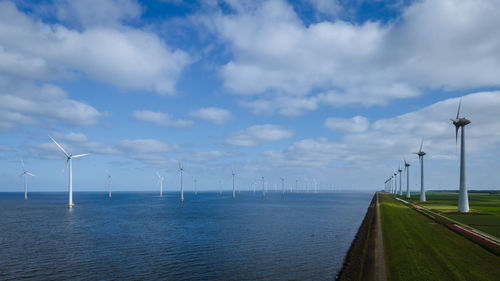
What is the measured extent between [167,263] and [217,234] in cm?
2350

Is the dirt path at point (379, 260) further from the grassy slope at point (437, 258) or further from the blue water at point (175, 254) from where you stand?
the blue water at point (175, 254)

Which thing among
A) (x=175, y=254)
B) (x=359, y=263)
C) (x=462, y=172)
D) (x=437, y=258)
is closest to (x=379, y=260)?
(x=359, y=263)

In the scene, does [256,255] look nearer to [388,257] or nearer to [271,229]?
[388,257]

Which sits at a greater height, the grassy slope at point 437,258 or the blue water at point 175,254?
the grassy slope at point 437,258

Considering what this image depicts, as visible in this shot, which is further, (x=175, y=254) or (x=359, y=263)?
(x=175, y=254)

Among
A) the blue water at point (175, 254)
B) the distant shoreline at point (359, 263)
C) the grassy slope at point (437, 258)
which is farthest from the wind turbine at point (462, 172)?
the distant shoreline at point (359, 263)

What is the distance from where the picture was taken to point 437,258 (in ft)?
107

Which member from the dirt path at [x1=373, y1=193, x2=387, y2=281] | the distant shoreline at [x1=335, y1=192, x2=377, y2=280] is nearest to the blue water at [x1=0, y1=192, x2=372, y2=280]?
the distant shoreline at [x1=335, y1=192, x2=377, y2=280]

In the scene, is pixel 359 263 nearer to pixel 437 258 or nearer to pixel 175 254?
pixel 437 258

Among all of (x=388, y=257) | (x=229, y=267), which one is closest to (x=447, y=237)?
(x=388, y=257)

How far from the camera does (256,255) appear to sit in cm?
4262

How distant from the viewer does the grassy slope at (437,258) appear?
27219 mm

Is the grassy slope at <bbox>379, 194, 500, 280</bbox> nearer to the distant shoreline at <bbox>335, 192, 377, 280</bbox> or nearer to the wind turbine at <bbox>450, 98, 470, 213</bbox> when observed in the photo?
the distant shoreline at <bbox>335, 192, 377, 280</bbox>

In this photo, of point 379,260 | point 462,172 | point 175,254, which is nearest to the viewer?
point 379,260
